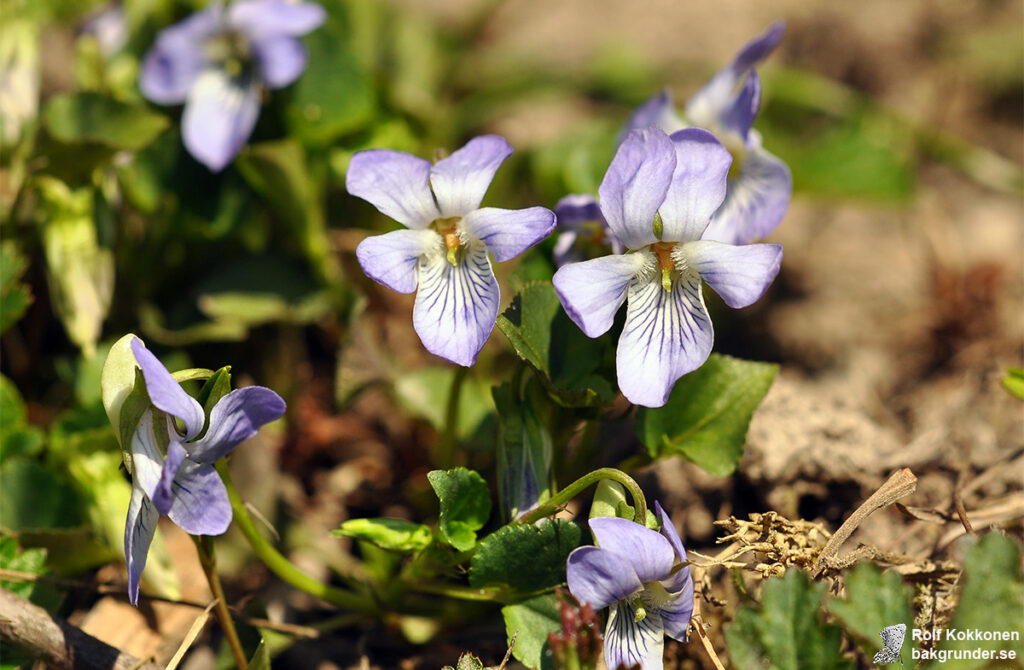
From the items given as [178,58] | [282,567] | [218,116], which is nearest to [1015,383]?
[282,567]

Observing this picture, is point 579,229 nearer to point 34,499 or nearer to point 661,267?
point 661,267

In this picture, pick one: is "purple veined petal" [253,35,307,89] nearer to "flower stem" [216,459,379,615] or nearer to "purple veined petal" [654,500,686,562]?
"flower stem" [216,459,379,615]

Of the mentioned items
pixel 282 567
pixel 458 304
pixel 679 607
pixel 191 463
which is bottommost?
pixel 282 567

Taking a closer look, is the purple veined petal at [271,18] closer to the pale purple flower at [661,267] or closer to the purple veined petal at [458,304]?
the purple veined petal at [458,304]

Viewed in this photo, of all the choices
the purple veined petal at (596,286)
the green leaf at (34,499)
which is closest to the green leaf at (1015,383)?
the purple veined petal at (596,286)

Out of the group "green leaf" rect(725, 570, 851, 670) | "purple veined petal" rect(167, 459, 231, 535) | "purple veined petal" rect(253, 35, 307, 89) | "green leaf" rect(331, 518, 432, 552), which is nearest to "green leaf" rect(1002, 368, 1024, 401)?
"green leaf" rect(725, 570, 851, 670)
